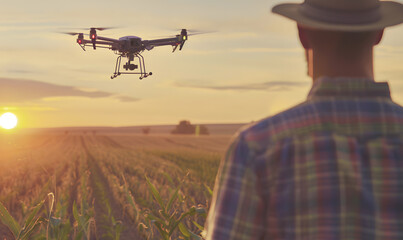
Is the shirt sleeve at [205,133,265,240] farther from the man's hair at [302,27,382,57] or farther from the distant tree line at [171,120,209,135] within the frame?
the distant tree line at [171,120,209,135]

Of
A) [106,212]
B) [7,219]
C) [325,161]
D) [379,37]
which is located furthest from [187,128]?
[325,161]

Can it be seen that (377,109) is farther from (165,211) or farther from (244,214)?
(165,211)

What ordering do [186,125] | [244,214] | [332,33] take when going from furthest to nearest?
[186,125] → [332,33] → [244,214]

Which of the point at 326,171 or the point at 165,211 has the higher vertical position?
the point at 326,171

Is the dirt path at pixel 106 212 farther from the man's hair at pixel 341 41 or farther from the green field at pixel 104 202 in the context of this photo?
the man's hair at pixel 341 41

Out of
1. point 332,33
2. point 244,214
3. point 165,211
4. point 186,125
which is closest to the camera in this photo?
point 244,214

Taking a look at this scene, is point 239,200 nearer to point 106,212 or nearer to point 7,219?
point 7,219

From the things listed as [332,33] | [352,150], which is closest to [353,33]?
[332,33]
